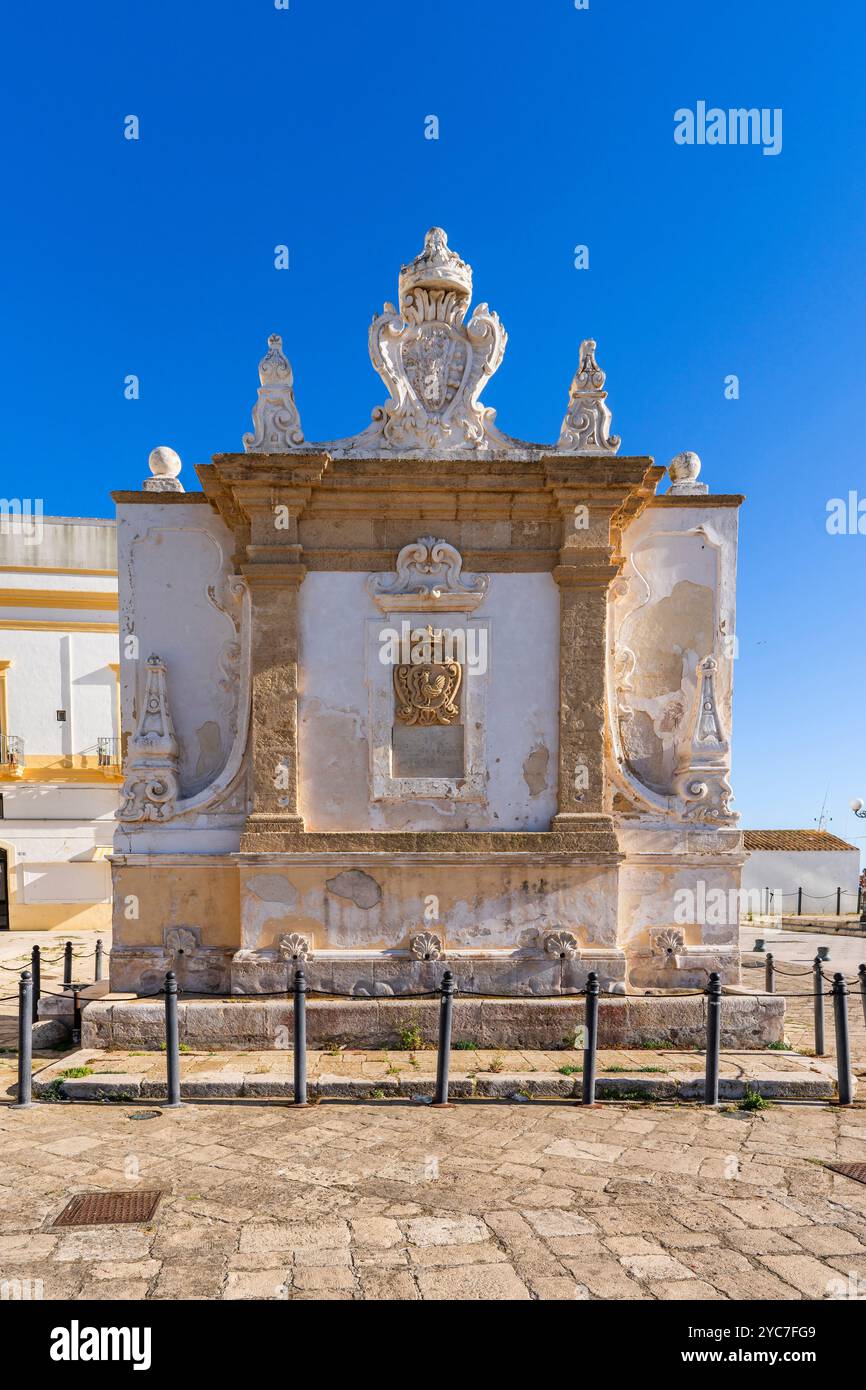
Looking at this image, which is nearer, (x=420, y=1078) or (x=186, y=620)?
(x=420, y=1078)

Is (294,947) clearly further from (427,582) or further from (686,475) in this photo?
(686,475)

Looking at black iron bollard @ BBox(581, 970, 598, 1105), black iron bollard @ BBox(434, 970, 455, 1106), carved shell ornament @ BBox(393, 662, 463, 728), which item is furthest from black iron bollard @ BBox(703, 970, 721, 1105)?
carved shell ornament @ BBox(393, 662, 463, 728)

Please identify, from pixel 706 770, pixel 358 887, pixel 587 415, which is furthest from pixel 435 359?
pixel 358 887

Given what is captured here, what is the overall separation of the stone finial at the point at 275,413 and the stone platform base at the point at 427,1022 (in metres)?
4.94

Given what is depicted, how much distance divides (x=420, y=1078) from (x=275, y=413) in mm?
5790

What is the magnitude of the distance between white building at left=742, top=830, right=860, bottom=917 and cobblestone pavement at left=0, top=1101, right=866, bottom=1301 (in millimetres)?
21153

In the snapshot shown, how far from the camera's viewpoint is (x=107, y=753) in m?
18.7

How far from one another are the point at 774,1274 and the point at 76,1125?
4.51 metres

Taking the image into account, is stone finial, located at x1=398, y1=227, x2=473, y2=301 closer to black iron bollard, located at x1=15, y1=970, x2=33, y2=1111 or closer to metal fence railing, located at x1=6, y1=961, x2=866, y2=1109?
metal fence railing, located at x1=6, y1=961, x2=866, y2=1109
